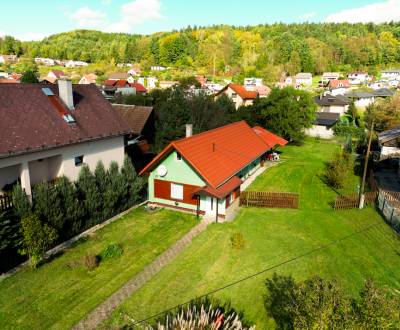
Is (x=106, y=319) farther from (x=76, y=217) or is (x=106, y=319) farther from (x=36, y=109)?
(x=36, y=109)

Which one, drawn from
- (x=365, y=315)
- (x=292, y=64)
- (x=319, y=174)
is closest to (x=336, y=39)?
(x=292, y=64)

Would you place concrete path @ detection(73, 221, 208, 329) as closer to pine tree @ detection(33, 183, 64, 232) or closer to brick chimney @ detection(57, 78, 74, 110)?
pine tree @ detection(33, 183, 64, 232)

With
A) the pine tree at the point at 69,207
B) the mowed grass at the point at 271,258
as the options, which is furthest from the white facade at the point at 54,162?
the mowed grass at the point at 271,258

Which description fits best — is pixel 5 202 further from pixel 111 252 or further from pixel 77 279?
pixel 111 252

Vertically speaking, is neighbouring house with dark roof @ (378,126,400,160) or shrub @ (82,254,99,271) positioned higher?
neighbouring house with dark roof @ (378,126,400,160)

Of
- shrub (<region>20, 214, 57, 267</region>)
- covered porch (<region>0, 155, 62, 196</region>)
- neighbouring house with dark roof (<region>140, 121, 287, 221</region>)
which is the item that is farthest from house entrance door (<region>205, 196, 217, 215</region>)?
shrub (<region>20, 214, 57, 267</region>)
